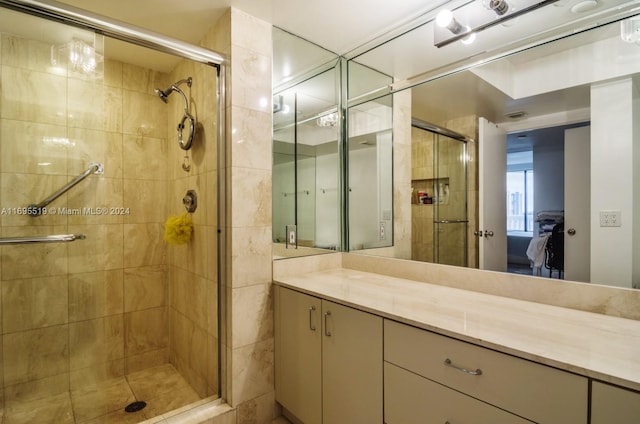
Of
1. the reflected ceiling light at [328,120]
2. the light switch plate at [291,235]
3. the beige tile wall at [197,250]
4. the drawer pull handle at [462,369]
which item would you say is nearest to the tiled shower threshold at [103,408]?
the beige tile wall at [197,250]

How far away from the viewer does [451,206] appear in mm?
1854

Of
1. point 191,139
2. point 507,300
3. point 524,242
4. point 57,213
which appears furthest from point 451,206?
point 57,213

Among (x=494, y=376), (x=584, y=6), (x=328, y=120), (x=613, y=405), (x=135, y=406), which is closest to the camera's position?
A: (x=613, y=405)

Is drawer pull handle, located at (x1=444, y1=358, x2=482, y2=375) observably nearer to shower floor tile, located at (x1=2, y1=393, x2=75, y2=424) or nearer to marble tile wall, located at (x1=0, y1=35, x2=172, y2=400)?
marble tile wall, located at (x1=0, y1=35, x2=172, y2=400)

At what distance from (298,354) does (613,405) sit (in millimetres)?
1261

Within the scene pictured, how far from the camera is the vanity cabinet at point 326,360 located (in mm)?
1294

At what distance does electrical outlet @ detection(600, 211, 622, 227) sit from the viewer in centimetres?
125

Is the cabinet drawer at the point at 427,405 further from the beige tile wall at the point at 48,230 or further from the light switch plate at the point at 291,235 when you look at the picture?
the beige tile wall at the point at 48,230

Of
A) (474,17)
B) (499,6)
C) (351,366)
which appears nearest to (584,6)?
(499,6)

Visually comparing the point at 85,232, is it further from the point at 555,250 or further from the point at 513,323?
the point at 555,250

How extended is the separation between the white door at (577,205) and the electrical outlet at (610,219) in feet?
0.15

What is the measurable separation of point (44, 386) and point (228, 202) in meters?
1.44

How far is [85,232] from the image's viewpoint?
1701 millimetres

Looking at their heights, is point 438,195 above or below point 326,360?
above
